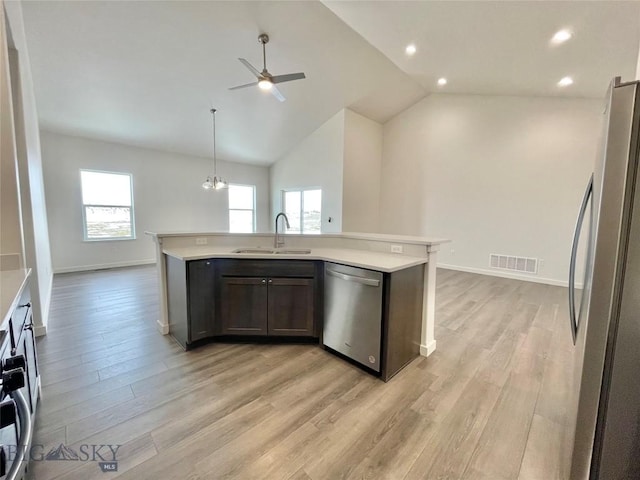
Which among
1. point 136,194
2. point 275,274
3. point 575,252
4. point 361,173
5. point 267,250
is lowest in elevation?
point 275,274

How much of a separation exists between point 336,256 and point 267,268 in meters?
0.65

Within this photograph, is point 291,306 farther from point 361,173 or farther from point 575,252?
point 361,173

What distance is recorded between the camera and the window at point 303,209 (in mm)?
7035

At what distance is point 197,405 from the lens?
5.92ft

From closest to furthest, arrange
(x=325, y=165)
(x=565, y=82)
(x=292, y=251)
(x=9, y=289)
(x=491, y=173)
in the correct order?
(x=9, y=289) < (x=292, y=251) < (x=565, y=82) < (x=491, y=173) < (x=325, y=165)

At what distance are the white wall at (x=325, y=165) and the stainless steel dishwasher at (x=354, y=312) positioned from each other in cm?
387

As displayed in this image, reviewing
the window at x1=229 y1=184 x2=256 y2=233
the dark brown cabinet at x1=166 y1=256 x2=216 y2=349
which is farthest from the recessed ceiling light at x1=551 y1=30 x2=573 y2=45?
the window at x1=229 y1=184 x2=256 y2=233

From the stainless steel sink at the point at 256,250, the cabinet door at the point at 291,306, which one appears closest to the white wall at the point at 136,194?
the stainless steel sink at the point at 256,250

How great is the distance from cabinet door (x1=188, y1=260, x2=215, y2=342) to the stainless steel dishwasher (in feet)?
3.48

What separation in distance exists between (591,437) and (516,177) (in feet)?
17.6

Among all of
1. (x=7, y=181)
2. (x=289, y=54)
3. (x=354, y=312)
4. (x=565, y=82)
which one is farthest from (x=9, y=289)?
(x=565, y=82)

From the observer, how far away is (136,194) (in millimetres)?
6324

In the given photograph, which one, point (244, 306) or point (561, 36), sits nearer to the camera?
point (244, 306)

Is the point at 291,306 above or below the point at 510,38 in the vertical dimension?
below
